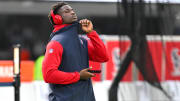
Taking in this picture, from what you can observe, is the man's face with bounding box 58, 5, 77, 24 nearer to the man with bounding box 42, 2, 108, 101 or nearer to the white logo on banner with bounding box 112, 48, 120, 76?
the man with bounding box 42, 2, 108, 101

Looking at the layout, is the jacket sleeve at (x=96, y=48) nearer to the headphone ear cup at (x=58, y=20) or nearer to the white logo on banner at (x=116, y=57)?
the headphone ear cup at (x=58, y=20)

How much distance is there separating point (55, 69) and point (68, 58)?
155mm

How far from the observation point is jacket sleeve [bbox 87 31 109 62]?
345cm

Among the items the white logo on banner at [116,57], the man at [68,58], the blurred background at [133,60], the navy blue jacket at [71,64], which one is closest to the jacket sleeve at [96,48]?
the man at [68,58]

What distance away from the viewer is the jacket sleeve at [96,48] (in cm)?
345

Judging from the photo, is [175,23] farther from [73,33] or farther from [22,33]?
[22,33]

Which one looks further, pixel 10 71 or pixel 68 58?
pixel 10 71

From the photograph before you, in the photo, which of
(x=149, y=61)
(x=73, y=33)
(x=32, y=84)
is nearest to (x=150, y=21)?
(x=149, y=61)

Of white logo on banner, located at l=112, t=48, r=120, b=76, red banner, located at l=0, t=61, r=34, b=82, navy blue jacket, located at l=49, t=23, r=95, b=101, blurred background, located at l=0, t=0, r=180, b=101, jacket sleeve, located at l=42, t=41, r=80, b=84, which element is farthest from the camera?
white logo on banner, located at l=112, t=48, r=120, b=76

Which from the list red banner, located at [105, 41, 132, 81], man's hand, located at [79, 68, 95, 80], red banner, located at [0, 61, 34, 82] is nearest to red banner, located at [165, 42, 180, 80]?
red banner, located at [105, 41, 132, 81]

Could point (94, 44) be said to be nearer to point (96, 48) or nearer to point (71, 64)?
point (96, 48)

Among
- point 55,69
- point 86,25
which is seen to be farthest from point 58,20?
point 55,69

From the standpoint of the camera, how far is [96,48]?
3.48 m

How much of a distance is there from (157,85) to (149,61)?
1.31 ft
